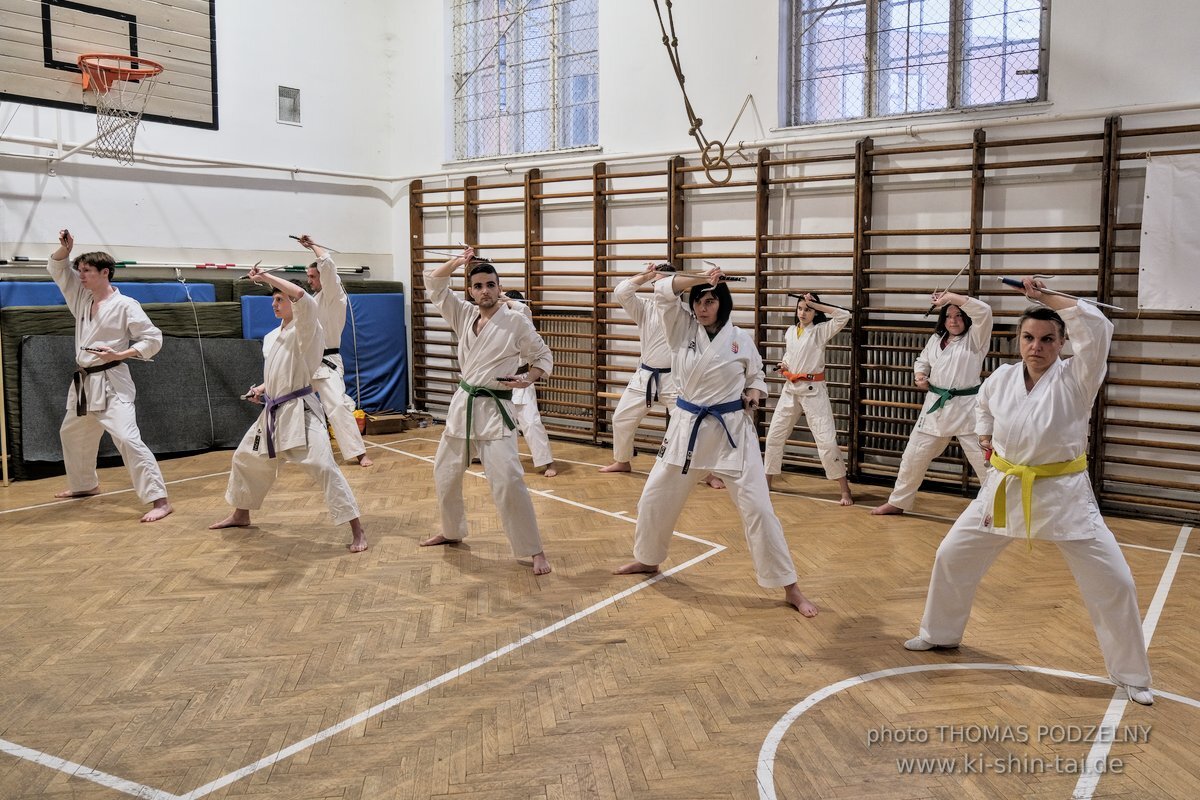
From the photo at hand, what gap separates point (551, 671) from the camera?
362 cm

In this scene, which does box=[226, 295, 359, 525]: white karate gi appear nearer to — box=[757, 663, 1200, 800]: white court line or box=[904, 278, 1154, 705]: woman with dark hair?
box=[757, 663, 1200, 800]: white court line

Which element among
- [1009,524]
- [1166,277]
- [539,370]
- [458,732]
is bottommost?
[458,732]

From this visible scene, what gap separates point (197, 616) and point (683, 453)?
2249 mm

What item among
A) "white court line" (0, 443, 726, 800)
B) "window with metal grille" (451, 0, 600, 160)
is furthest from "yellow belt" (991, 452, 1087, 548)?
"window with metal grille" (451, 0, 600, 160)

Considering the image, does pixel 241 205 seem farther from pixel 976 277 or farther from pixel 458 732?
pixel 458 732

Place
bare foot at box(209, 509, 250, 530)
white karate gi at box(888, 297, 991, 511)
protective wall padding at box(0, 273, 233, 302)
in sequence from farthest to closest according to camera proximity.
Result: protective wall padding at box(0, 273, 233, 302), white karate gi at box(888, 297, 991, 511), bare foot at box(209, 509, 250, 530)

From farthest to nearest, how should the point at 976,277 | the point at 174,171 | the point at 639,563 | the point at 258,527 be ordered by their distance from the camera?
the point at 174,171
the point at 976,277
the point at 258,527
the point at 639,563

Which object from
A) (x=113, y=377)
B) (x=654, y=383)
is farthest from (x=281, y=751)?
(x=654, y=383)

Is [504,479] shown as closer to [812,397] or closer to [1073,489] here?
[1073,489]

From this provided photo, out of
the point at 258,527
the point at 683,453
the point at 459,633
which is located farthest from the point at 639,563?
the point at 258,527

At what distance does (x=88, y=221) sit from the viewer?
793cm

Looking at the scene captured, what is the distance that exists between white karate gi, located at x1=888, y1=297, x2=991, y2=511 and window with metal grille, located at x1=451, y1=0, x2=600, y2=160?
4247 mm

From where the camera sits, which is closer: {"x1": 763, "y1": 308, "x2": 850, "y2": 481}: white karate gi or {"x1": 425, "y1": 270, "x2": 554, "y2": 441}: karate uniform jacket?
{"x1": 425, "y1": 270, "x2": 554, "y2": 441}: karate uniform jacket

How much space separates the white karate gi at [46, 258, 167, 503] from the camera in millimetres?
5898
